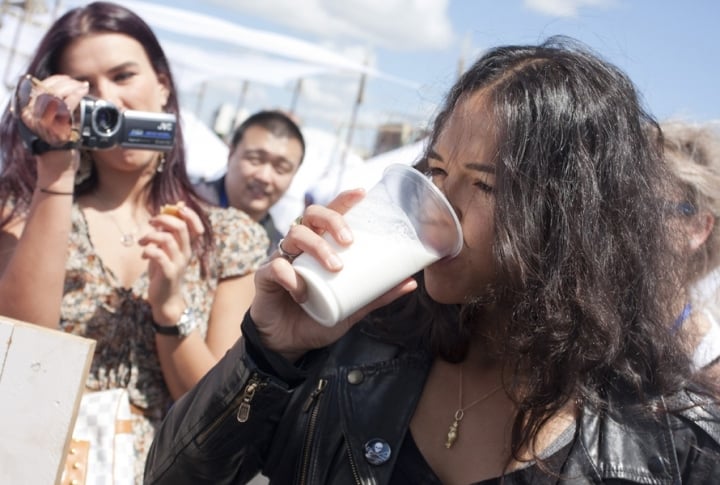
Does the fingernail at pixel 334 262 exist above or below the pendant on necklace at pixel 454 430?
above

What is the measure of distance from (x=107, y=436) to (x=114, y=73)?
0.94 metres

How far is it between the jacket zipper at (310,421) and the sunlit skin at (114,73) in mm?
933

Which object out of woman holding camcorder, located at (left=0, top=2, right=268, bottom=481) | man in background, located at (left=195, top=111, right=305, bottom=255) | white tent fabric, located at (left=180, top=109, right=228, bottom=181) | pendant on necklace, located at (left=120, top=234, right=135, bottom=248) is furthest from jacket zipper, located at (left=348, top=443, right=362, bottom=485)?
white tent fabric, located at (left=180, top=109, right=228, bottom=181)

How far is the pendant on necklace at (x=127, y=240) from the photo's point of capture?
1.86 metres

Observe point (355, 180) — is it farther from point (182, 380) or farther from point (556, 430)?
point (556, 430)

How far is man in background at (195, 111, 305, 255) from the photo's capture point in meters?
4.20

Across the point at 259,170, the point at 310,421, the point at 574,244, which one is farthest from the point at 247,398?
the point at 259,170

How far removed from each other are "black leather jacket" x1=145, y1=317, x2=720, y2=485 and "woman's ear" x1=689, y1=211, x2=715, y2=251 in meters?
1.02

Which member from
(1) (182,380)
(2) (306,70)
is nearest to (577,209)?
(1) (182,380)

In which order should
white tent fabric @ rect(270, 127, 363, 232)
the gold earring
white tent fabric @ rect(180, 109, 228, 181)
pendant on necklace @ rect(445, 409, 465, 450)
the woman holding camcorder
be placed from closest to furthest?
1. pendant on necklace @ rect(445, 409, 465, 450)
2. the woman holding camcorder
3. the gold earring
4. white tent fabric @ rect(270, 127, 363, 232)
5. white tent fabric @ rect(180, 109, 228, 181)

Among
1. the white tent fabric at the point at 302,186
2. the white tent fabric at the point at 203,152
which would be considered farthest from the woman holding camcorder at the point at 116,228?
the white tent fabric at the point at 203,152

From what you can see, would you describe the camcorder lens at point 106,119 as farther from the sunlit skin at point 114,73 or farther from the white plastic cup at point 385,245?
the white plastic cup at point 385,245

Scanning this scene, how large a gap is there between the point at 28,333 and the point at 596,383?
0.88 m

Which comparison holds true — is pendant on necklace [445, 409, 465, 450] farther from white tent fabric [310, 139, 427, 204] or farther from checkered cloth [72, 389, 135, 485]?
white tent fabric [310, 139, 427, 204]
